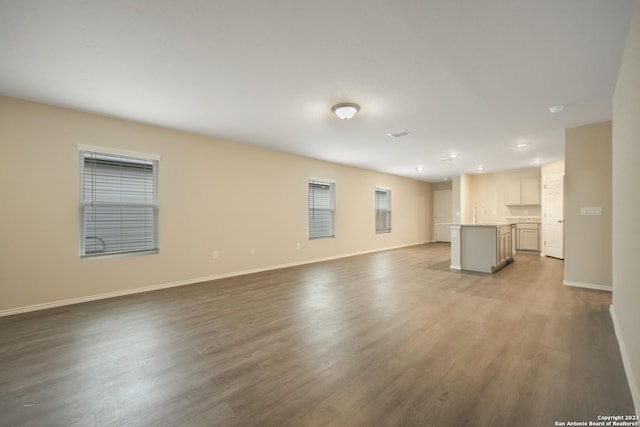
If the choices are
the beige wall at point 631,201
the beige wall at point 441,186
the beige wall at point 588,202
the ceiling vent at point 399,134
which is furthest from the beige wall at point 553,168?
the beige wall at point 631,201

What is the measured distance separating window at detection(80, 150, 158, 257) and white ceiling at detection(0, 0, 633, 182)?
2.43 feet

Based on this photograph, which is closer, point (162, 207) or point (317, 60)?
point (317, 60)

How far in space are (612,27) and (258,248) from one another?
5481 mm

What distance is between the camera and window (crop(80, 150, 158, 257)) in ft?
12.5

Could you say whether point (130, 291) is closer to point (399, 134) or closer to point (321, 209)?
point (321, 209)

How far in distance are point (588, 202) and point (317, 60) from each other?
4.58 m

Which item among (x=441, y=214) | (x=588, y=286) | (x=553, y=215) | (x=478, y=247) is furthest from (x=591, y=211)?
(x=441, y=214)

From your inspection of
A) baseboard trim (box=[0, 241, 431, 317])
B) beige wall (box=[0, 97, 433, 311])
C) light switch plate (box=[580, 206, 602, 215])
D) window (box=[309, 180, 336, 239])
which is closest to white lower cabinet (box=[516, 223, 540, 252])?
light switch plate (box=[580, 206, 602, 215])

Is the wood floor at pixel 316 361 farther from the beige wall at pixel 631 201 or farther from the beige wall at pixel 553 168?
the beige wall at pixel 553 168

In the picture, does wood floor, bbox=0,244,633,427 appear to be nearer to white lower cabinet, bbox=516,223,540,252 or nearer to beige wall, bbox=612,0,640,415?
beige wall, bbox=612,0,640,415

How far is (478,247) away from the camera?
5434 millimetres

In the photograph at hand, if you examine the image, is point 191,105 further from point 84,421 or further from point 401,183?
point 401,183

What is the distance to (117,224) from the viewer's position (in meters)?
4.06

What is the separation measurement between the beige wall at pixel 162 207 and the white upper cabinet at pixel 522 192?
5.43 meters
